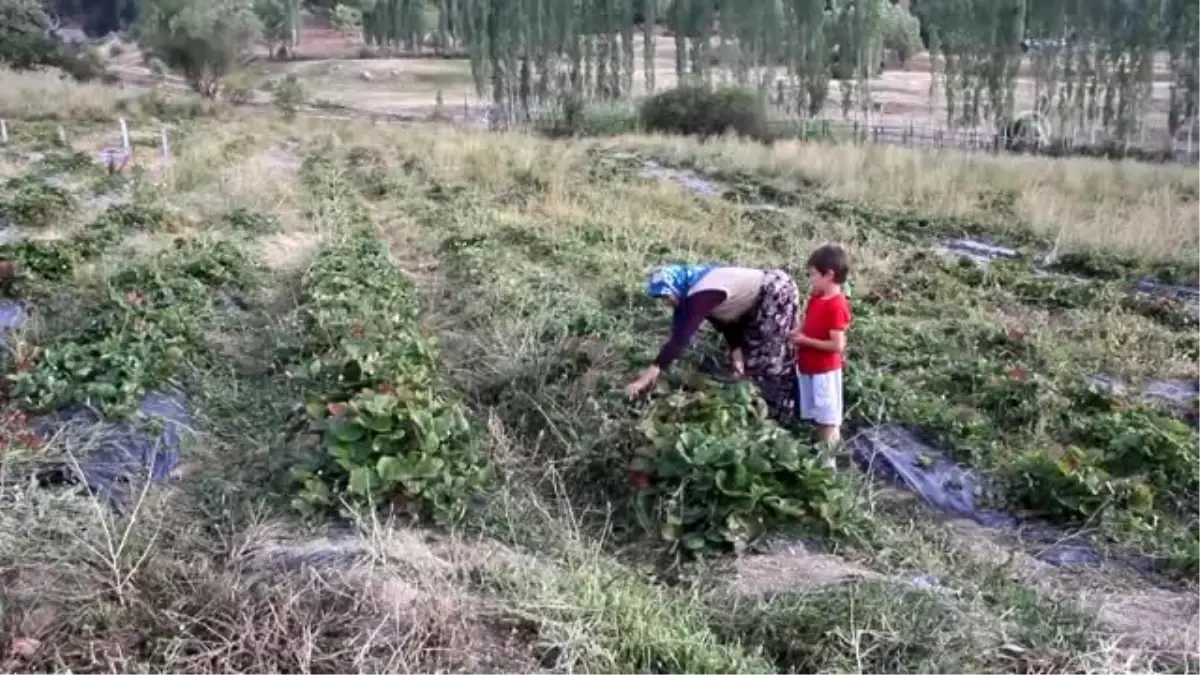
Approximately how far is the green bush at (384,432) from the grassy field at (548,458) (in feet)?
0.25

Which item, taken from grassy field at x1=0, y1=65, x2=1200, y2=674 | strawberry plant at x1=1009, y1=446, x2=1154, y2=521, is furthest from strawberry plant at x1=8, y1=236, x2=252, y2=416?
strawberry plant at x1=1009, y1=446, x2=1154, y2=521

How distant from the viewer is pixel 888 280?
8.59 m

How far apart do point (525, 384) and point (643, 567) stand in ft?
6.26

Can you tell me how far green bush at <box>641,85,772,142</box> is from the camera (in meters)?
26.9

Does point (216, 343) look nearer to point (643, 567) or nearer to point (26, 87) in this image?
point (643, 567)

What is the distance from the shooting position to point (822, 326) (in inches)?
184

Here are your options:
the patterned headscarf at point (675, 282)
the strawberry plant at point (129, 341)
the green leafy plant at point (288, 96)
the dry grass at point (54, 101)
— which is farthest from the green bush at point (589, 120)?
the patterned headscarf at point (675, 282)

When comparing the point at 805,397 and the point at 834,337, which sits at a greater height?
the point at 834,337

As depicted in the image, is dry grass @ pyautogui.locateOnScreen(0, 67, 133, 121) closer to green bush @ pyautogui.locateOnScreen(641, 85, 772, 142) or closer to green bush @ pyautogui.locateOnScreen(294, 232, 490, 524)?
green bush @ pyautogui.locateOnScreen(641, 85, 772, 142)

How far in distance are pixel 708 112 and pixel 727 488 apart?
966 inches

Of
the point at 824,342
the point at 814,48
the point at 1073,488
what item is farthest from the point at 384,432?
the point at 814,48

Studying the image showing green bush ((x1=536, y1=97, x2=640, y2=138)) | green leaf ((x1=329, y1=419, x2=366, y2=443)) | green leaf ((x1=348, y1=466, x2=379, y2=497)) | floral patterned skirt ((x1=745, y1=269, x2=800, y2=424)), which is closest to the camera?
green leaf ((x1=348, y1=466, x2=379, y2=497))

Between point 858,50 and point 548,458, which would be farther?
point 858,50

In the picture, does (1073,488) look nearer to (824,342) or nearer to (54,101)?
(824,342)
